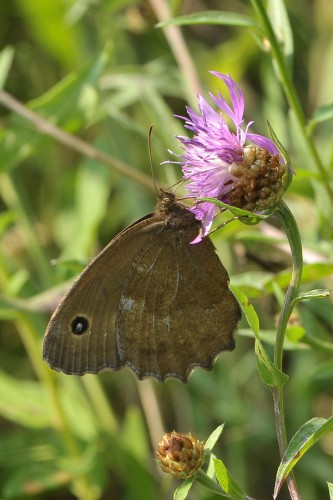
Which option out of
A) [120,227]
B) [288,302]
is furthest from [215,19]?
[120,227]

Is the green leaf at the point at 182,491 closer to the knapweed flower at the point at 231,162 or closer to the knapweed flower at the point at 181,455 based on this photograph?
the knapweed flower at the point at 181,455

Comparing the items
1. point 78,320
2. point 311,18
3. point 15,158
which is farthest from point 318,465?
point 311,18

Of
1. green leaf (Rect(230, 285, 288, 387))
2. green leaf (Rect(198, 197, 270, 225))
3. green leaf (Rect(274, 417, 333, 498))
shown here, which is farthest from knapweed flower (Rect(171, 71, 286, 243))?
green leaf (Rect(274, 417, 333, 498))

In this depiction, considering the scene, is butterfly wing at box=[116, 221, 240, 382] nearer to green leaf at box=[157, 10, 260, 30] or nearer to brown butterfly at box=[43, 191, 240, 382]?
brown butterfly at box=[43, 191, 240, 382]

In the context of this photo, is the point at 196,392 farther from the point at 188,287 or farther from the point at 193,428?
the point at 188,287

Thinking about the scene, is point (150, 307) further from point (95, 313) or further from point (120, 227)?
point (120, 227)

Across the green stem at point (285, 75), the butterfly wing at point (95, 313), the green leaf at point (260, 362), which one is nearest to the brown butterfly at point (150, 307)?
the butterfly wing at point (95, 313)
